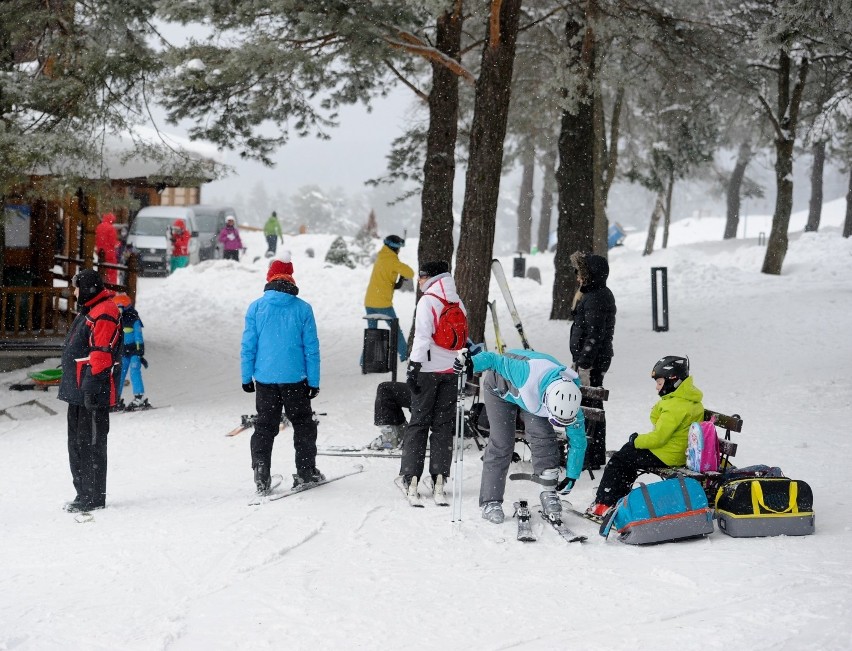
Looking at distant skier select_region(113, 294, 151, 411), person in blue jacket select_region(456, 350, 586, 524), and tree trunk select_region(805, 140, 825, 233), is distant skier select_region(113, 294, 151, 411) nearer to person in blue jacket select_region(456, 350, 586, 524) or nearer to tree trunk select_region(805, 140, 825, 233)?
person in blue jacket select_region(456, 350, 586, 524)

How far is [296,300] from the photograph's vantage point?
720cm

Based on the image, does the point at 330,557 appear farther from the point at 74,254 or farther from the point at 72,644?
Answer: the point at 74,254

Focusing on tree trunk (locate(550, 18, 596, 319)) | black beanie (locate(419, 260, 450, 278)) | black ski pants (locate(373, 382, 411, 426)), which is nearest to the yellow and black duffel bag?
black beanie (locate(419, 260, 450, 278))

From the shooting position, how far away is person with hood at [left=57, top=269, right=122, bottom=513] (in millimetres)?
6938

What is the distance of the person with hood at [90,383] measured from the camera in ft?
22.8

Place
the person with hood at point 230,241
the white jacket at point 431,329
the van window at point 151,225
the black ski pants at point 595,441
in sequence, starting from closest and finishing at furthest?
the white jacket at point 431,329 → the black ski pants at point 595,441 → the van window at point 151,225 → the person with hood at point 230,241

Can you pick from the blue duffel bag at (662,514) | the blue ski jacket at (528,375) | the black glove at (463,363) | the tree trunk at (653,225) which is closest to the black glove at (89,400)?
the black glove at (463,363)

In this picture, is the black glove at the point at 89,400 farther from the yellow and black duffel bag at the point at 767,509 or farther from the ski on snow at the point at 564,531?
the yellow and black duffel bag at the point at 767,509

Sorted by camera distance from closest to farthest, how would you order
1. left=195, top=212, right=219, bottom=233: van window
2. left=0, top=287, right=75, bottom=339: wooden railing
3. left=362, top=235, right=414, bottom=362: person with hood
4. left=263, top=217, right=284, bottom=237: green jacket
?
left=362, top=235, right=414, bottom=362: person with hood < left=0, top=287, right=75, bottom=339: wooden railing < left=263, top=217, right=284, bottom=237: green jacket < left=195, top=212, right=219, bottom=233: van window

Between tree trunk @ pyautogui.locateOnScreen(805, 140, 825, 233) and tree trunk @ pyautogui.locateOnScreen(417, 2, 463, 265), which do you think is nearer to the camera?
tree trunk @ pyautogui.locateOnScreen(417, 2, 463, 265)

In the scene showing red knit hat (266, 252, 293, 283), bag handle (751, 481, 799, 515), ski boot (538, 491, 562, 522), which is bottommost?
ski boot (538, 491, 562, 522)

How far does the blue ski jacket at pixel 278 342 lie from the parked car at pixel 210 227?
81.4 ft

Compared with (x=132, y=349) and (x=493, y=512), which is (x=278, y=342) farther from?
(x=132, y=349)

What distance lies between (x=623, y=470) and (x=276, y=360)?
106 inches
